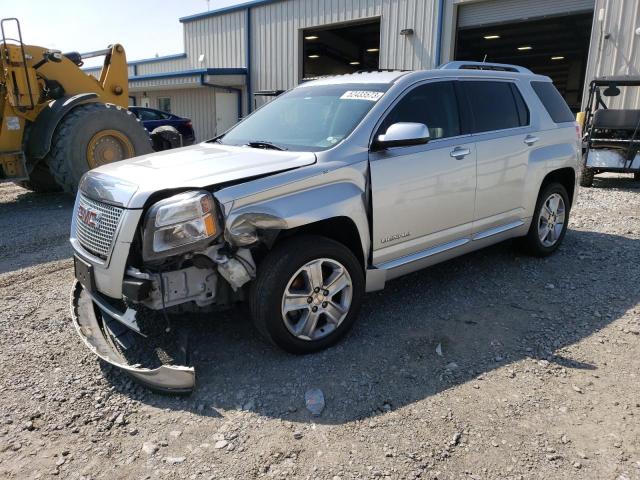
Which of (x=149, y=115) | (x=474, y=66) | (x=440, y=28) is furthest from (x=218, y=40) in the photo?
(x=474, y=66)

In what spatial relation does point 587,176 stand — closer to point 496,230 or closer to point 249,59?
point 496,230

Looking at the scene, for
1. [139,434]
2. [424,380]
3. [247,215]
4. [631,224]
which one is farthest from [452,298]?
[631,224]

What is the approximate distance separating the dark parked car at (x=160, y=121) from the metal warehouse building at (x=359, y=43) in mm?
3968

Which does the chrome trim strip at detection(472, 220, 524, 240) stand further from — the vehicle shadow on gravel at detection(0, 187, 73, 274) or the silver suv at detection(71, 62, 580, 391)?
the vehicle shadow on gravel at detection(0, 187, 73, 274)

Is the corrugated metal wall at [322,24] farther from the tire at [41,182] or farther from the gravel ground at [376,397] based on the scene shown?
the gravel ground at [376,397]

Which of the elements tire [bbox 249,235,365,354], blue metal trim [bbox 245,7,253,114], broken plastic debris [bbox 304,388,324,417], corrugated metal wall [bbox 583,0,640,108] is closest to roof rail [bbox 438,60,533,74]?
tire [bbox 249,235,365,354]

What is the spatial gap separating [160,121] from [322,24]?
6284 mm

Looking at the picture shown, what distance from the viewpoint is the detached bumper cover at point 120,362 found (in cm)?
305

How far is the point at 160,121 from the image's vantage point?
15961mm

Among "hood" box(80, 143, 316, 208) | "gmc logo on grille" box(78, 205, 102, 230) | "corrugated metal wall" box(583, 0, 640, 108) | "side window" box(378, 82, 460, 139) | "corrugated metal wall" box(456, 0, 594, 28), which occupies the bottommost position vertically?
"gmc logo on grille" box(78, 205, 102, 230)

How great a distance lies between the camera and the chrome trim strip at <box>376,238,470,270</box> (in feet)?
12.9

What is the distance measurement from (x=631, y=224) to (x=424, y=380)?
548cm

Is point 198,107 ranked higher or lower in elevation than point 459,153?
lower

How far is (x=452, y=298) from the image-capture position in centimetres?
462
